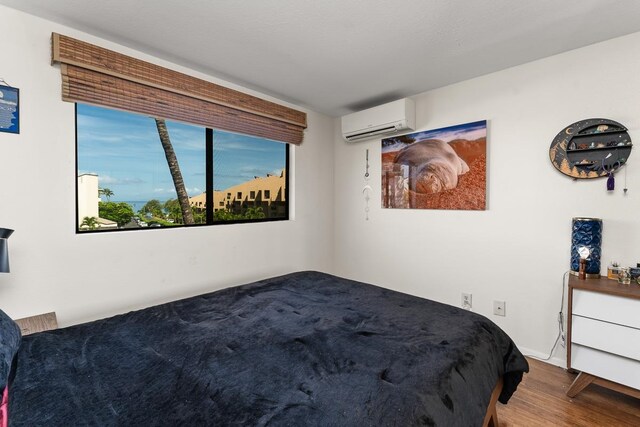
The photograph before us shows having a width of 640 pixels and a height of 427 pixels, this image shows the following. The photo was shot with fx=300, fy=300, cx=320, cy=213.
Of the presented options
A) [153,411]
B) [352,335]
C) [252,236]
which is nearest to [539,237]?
[352,335]

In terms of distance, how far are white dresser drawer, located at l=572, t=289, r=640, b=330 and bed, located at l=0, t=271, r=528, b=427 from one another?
732 mm

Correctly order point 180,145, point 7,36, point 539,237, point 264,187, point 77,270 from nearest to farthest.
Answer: point 7,36 → point 77,270 → point 539,237 → point 180,145 → point 264,187

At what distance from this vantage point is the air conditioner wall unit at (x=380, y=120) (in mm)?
2879

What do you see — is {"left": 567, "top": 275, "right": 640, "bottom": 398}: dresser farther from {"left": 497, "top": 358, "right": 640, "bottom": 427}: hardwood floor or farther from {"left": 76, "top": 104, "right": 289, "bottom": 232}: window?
{"left": 76, "top": 104, "right": 289, "bottom": 232}: window

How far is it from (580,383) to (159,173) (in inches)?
130

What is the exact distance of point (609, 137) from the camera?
6.64ft

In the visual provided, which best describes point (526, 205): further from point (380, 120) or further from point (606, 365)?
point (380, 120)

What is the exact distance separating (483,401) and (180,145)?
8.66 ft

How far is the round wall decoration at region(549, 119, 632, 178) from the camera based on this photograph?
1993 mm

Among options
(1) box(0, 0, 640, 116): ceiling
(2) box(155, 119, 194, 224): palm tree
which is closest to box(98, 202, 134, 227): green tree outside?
(2) box(155, 119, 194, 224): palm tree

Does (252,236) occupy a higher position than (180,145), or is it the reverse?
(180,145)

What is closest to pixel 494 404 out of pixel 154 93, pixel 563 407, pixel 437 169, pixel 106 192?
pixel 563 407

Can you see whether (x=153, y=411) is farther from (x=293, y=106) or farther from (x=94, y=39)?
(x=293, y=106)

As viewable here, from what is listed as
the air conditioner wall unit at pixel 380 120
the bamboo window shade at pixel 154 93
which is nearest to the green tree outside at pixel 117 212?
the bamboo window shade at pixel 154 93
